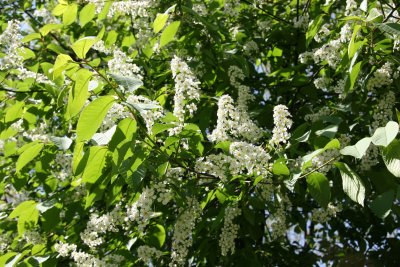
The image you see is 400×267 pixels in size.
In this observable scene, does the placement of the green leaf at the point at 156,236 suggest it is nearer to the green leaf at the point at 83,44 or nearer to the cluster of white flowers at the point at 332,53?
the green leaf at the point at 83,44

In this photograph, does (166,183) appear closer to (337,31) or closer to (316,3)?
(337,31)

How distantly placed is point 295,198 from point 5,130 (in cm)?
245

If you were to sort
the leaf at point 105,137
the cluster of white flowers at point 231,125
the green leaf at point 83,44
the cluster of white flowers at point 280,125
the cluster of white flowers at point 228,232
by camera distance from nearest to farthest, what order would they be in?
the green leaf at point 83,44
the leaf at point 105,137
the cluster of white flowers at point 280,125
the cluster of white flowers at point 231,125
the cluster of white flowers at point 228,232

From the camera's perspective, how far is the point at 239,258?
13.3 feet

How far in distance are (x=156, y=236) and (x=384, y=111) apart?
1801 mm

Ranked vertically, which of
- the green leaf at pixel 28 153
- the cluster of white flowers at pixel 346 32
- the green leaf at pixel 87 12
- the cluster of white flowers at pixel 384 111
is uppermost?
the green leaf at pixel 87 12

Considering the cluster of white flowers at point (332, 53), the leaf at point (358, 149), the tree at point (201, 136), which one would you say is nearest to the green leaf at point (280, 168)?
the tree at point (201, 136)

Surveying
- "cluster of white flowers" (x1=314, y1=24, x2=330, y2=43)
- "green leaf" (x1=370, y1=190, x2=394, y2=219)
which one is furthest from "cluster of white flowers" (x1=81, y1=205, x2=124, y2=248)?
"cluster of white flowers" (x1=314, y1=24, x2=330, y2=43)

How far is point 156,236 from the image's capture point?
349 centimetres

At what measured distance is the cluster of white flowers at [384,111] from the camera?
11.6ft

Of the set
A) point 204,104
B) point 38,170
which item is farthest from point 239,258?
point 38,170

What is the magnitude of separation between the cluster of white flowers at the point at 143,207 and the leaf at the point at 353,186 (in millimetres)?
1137

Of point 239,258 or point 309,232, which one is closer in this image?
point 239,258

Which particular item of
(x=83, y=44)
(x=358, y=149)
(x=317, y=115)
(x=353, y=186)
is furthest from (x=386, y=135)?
(x=317, y=115)
